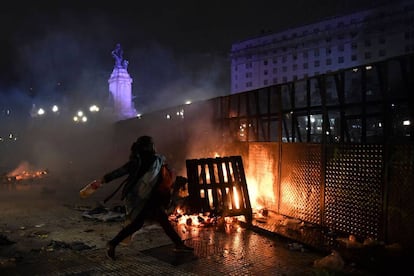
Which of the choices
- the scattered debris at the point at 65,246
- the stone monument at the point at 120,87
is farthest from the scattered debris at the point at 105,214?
the stone monument at the point at 120,87

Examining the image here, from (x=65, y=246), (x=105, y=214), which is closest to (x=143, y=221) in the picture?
(x=65, y=246)

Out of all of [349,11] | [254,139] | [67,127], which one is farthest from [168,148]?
[349,11]

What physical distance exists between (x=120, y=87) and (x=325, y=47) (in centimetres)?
4861

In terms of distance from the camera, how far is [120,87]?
41.1 meters

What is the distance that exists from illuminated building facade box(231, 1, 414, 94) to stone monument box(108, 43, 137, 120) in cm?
3249

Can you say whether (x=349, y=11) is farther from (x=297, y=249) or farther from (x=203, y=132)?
(x=297, y=249)

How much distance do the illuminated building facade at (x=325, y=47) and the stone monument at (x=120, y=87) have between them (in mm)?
32488

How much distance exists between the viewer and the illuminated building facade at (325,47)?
60.3m

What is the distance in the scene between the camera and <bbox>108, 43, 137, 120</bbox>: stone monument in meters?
40.8

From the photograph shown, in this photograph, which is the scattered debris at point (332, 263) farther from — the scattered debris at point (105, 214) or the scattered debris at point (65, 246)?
the scattered debris at point (105, 214)

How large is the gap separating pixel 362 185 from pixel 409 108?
166 centimetres

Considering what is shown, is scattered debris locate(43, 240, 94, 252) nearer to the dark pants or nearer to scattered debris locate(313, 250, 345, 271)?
the dark pants

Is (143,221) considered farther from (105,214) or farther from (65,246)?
(105,214)

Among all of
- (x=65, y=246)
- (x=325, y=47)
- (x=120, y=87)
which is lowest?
(x=65, y=246)
